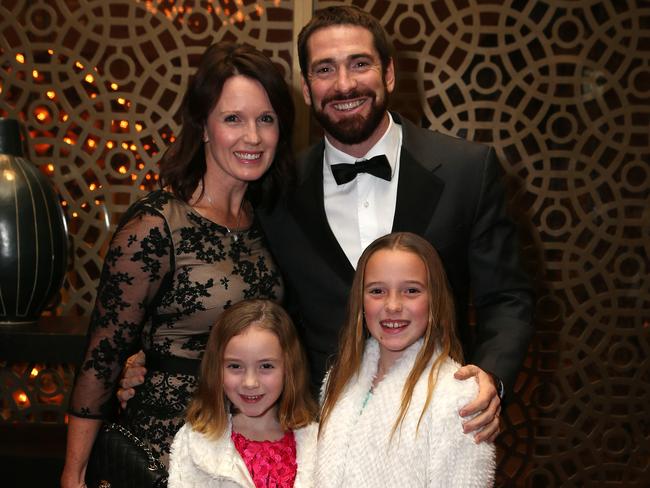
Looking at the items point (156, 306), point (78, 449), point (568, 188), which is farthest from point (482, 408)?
point (568, 188)

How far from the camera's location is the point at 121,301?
2.13 m

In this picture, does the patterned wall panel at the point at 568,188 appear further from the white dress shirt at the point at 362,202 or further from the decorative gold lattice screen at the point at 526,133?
the white dress shirt at the point at 362,202

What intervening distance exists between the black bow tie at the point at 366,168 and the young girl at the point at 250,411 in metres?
0.49

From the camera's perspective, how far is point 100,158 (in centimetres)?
411

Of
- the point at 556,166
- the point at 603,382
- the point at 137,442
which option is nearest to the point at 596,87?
the point at 556,166

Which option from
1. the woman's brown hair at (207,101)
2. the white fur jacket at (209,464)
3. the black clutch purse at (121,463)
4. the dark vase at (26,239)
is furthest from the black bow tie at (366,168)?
the dark vase at (26,239)

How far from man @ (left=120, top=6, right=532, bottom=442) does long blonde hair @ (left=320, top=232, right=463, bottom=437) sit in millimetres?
219

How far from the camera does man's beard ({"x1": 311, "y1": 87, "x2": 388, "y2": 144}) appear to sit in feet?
7.82

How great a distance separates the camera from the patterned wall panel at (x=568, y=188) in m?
3.74

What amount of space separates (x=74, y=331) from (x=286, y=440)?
1.12 meters

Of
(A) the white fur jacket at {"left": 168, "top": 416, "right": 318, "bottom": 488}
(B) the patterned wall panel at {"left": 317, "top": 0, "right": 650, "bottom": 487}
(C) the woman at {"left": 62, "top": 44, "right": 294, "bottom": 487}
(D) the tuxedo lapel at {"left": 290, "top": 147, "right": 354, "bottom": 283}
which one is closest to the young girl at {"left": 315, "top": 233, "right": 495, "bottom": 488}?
(A) the white fur jacket at {"left": 168, "top": 416, "right": 318, "bottom": 488}

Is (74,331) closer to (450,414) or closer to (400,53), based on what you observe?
(450,414)

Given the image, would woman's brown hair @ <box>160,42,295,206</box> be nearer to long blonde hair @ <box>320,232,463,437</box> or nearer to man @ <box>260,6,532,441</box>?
man @ <box>260,6,532,441</box>

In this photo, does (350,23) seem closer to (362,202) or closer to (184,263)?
(362,202)
